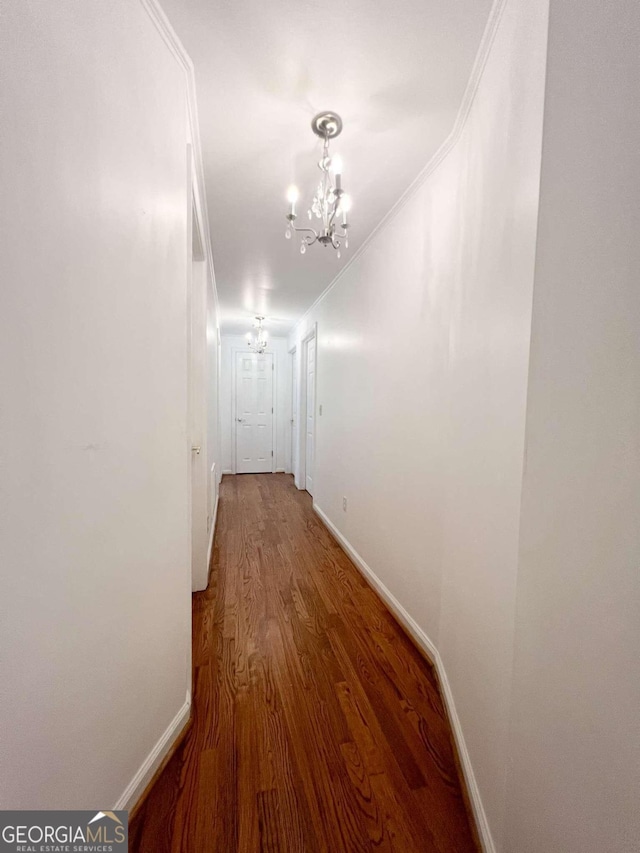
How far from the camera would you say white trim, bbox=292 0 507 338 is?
0.96 metres

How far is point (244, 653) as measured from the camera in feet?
5.28

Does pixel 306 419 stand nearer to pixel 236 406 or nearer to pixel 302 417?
pixel 302 417

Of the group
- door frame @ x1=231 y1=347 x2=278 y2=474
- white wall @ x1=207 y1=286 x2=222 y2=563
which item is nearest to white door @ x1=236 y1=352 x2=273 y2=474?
door frame @ x1=231 y1=347 x2=278 y2=474

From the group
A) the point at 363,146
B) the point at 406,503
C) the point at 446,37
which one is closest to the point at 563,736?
the point at 406,503

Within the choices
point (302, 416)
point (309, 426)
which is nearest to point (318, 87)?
point (309, 426)

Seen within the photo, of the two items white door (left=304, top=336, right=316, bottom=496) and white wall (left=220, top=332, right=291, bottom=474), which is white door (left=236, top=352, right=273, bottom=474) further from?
white door (left=304, top=336, right=316, bottom=496)

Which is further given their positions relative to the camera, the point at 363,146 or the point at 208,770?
the point at 363,146

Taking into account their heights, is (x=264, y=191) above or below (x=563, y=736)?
above

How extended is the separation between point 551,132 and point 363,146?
1.06 m

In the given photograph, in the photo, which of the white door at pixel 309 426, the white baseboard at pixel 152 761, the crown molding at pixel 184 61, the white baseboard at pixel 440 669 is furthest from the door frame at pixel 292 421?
the white baseboard at pixel 152 761

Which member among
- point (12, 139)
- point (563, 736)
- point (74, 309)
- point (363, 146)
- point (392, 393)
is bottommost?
point (563, 736)

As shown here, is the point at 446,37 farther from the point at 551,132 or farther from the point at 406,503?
the point at 406,503

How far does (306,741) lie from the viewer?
3.85 feet

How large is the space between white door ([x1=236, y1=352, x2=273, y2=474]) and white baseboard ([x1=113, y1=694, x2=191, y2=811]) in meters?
4.62
